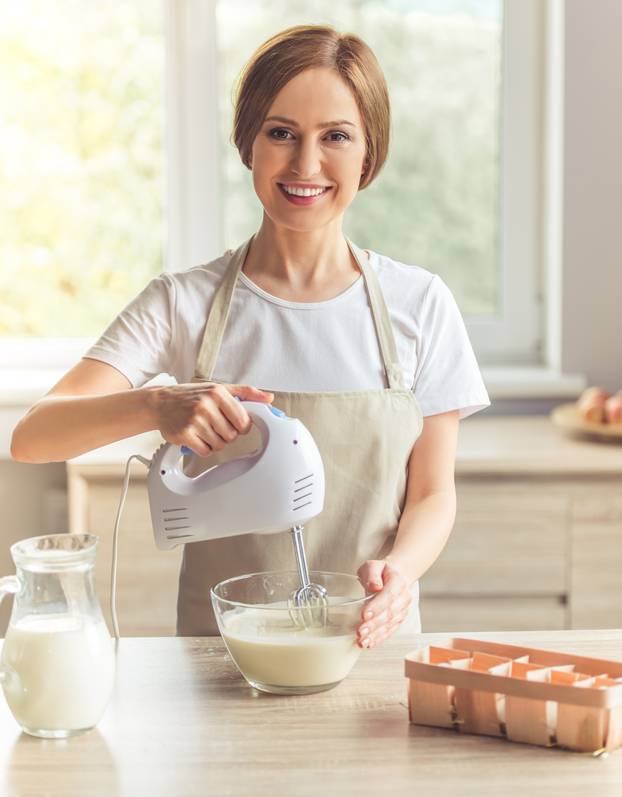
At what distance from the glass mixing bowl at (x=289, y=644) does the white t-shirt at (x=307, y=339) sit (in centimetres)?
43

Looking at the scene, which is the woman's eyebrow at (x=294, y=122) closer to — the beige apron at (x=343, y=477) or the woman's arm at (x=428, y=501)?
the beige apron at (x=343, y=477)

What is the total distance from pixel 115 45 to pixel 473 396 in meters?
1.86

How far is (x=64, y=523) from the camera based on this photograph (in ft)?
9.55

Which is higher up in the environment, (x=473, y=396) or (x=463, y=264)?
(x=463, y=264)

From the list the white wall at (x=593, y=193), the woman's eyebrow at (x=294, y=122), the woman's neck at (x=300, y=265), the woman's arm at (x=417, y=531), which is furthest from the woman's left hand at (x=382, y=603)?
the white wall at (x=593, y=193)

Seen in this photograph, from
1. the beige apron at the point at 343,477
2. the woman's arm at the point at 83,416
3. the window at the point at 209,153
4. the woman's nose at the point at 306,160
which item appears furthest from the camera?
the window at the point at 209,153

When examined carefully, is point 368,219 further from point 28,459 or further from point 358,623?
point 358,623

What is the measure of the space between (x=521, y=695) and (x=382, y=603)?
8.1 inches

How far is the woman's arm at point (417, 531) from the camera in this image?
1.26m

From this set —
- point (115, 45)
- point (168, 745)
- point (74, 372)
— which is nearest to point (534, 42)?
point (115, 45)

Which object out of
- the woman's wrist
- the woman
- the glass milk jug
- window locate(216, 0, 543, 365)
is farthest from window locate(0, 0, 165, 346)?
the glass milk jug

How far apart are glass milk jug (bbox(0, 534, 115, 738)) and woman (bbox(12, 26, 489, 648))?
0.38 meters

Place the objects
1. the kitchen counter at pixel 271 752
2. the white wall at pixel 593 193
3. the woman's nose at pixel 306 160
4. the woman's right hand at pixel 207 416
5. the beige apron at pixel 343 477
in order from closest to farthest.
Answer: the kitchen counter at pixel 271 752, the woman's right hand at pixel 207 416, the woman's nose at pixel 306 160, the beige apron at pixel 343 477, the white wall at pixel 593 193

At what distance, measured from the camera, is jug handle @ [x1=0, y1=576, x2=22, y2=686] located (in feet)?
3.59
